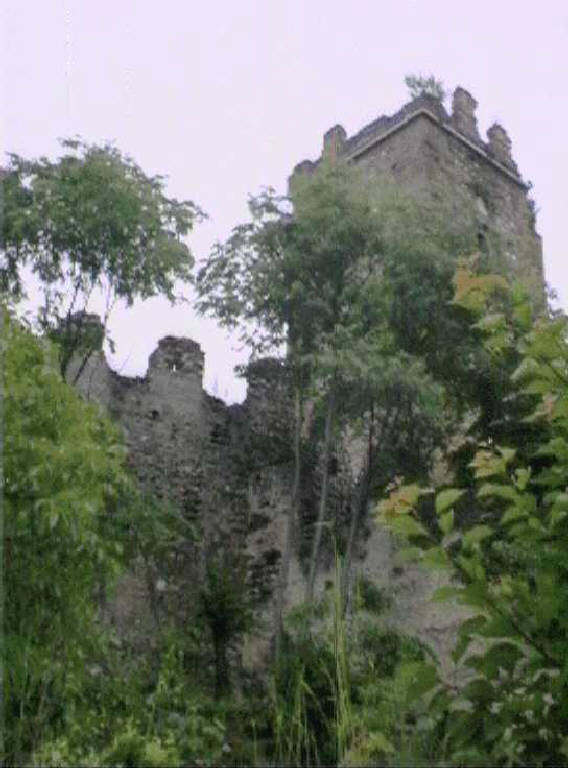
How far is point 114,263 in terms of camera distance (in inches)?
463

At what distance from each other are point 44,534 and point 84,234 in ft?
18.1

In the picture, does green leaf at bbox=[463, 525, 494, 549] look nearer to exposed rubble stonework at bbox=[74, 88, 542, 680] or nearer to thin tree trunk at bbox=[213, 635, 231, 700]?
thin tree trunk at bbox=[213, 635, 231, 700]

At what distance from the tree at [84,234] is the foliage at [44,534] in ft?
15.5

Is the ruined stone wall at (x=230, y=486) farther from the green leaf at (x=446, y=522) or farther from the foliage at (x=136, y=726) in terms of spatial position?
the green leaf at (x=446, y=522)

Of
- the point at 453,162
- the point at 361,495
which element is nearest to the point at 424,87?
the point at 453,162

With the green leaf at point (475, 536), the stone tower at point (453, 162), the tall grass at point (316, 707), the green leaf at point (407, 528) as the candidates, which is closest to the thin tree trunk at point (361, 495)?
the tall grass at point (316, 707)

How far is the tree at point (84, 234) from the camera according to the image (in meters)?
11.7

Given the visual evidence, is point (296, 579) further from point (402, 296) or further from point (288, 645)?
point (402, 296)

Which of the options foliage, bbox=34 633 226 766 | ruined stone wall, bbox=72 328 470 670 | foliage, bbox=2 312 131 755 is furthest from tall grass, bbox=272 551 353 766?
ruined stone wall, bbox=72 328 470 670

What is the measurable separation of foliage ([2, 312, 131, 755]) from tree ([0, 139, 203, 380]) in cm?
473

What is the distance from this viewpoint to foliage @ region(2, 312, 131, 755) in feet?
20.9

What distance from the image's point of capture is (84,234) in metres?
11.6

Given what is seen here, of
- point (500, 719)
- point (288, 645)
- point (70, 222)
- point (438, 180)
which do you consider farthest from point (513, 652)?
point (438, 180)

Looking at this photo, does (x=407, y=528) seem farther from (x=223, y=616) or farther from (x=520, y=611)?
(x=223, y=616)
